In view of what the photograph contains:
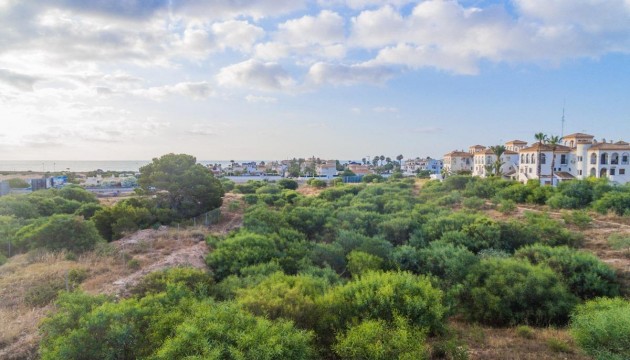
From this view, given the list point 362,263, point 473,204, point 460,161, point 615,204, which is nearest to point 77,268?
point 362,263

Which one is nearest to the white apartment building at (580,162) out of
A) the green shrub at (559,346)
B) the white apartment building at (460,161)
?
the white apartment building at (460,161)

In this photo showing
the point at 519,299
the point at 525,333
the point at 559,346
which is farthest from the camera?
the point at 519,299

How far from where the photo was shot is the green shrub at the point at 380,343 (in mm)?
5531

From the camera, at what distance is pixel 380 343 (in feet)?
18.4

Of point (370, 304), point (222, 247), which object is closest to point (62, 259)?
point (222, 247)

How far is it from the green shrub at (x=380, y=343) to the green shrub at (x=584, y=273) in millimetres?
7155

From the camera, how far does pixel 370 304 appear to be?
22.6 ft

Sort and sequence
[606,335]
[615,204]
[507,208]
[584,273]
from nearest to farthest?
1. [606,335]
2. [584,273]
3. [615,204]
4. [507,208]

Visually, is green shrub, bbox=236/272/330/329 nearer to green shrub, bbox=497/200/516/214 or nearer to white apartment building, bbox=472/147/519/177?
green shrub, bbox=497/200/516/214

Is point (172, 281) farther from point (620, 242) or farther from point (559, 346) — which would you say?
point (620, 242)

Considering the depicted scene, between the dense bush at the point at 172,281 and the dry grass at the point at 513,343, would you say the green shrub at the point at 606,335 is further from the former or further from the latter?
the dense bush at the point at 172,281

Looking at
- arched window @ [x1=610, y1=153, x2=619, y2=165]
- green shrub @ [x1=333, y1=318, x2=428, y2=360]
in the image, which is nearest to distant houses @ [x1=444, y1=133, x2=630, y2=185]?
arched window @ [x1=610, y1=153, x2=619, y2=165]

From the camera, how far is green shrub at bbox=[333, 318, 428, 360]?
18.1ft

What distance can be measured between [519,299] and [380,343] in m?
5.59
